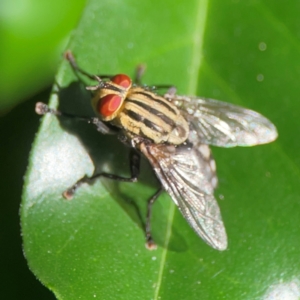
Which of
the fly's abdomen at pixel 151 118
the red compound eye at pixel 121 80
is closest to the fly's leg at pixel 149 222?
the fly's abdomen at pixel 151 118

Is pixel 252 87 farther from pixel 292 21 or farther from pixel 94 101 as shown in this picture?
pixel 94 101

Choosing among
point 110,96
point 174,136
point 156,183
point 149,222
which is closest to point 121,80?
point 110,96

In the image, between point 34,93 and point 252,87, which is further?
point 34,93

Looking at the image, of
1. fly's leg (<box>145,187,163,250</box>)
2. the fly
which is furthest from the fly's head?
fly's leg (<box>145,187,163,250</box>)

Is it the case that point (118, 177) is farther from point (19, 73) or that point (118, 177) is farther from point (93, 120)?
point (19, 73)

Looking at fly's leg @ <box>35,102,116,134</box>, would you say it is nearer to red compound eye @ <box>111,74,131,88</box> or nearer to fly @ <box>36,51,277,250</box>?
fly @ <box>36,51,277,250</box>

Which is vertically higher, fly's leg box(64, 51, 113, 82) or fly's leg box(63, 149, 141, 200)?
fly's leg box(64, 51, 113, 82)

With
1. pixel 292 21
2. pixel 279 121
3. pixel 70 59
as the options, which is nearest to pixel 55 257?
pixel 70 59
